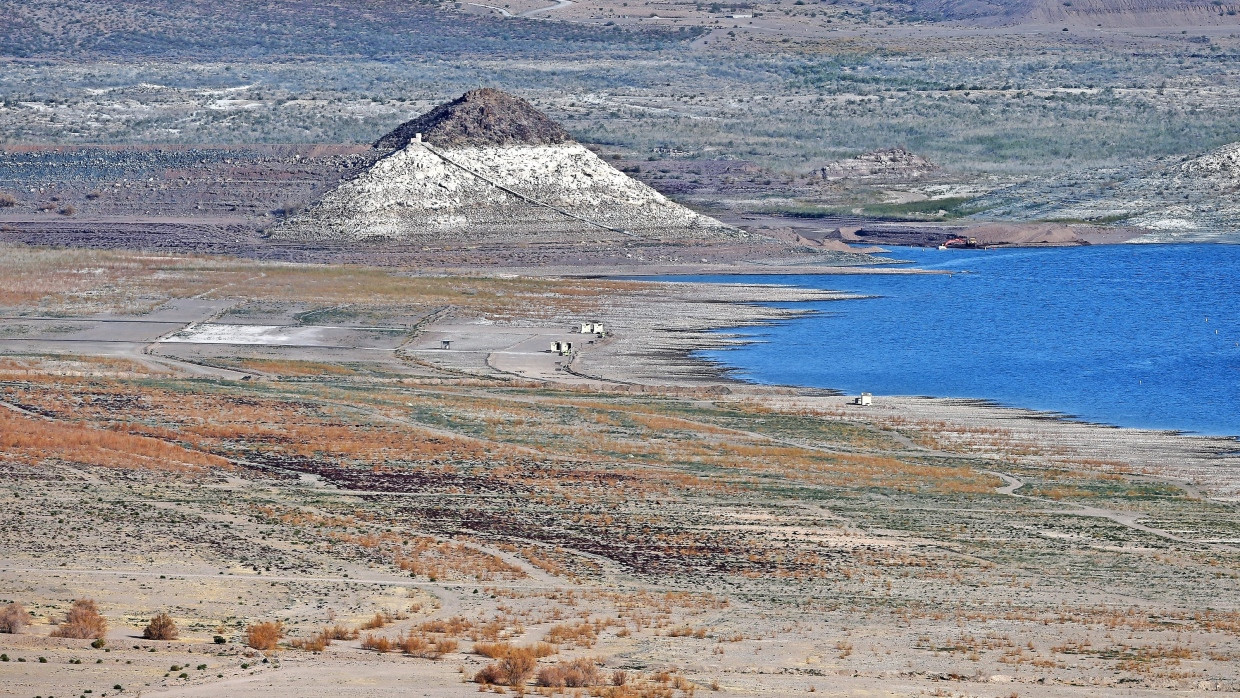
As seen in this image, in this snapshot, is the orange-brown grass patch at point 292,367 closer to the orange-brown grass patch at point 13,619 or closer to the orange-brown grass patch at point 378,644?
the orange-brown grass patch at point 13,619

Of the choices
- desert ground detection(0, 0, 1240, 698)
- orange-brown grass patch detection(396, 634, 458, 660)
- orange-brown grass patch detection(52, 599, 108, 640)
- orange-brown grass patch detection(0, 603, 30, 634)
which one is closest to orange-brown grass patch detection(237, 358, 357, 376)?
desert ground detection(0, 0, 1240, 698)

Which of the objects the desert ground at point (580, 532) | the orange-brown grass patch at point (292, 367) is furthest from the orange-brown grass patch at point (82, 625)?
the orange-brown grass patch at point (292, 367)

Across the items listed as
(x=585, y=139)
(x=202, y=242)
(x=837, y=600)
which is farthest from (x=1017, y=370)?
(x=585, y=139)

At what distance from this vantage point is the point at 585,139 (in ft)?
453

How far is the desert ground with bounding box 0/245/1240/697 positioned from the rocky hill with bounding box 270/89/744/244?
111 feet

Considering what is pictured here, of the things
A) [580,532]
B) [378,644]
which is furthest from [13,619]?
[580,532]

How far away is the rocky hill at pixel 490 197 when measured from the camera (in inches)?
3846

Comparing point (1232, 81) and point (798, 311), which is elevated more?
point (1232, 81)

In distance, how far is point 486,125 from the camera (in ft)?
335

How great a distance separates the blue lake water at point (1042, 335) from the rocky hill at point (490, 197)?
38.8 ft

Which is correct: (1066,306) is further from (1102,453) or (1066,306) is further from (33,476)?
(33,476)

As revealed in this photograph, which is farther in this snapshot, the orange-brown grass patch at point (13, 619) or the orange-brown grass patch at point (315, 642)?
the orange-brown grass patch at point (315, 642)

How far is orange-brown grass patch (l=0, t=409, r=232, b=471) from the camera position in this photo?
37.1 m

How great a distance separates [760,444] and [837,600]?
17.6 m
